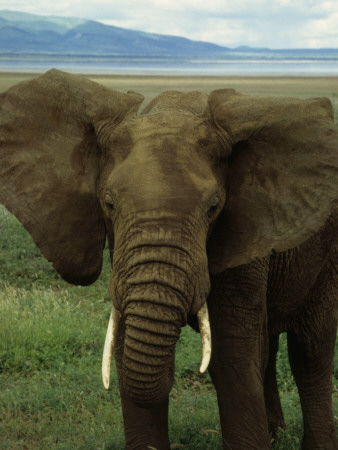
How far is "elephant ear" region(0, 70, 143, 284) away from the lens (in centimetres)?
446

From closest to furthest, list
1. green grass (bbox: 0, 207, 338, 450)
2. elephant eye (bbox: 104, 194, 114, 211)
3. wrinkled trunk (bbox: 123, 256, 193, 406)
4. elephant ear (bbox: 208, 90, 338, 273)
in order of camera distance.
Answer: wrinkled trunk (bbox: 123, 256, 193, 406), elephant eye (bbox: 104, 194, 114, 211), elephant ear (bbox: 208, 90, 338, 273), green grass (bbox: 0, 207, 338, 450)

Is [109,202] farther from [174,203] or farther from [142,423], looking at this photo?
[142,423]

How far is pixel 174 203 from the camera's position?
3.81 meters

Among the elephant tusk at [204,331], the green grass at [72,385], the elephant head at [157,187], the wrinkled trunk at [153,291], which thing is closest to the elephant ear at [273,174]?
the elephant head at [157,187]

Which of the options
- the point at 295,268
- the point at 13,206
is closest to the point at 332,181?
the point at 295,268

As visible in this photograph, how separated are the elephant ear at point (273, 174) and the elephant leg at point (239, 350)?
0.23 m

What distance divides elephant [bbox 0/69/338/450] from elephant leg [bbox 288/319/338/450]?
99cm

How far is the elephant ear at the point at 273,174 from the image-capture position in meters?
4.29

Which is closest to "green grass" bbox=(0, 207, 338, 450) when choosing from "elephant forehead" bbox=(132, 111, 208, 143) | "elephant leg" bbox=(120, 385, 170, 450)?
"elephant leg" bbox=(120, 385, 170, 450)

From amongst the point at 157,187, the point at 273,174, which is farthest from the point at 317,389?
the point at 157,187

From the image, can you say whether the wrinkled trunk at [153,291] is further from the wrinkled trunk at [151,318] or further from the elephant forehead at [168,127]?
the elephant forehead at [168,127]

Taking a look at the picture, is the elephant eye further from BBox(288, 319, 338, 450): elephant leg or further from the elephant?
BBox(288, 319, 338, 450): elephant leg

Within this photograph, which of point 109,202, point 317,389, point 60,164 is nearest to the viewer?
point 109,202

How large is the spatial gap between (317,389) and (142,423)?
1406mm
